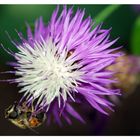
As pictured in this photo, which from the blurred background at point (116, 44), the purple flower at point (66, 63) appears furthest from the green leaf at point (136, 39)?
the purple flower at point (66, 63)

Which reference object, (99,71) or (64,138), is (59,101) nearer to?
(99,71)

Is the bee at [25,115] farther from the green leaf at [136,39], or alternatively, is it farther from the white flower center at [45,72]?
the green leaf at [136,39]

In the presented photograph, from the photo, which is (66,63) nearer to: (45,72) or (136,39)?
(45,72)

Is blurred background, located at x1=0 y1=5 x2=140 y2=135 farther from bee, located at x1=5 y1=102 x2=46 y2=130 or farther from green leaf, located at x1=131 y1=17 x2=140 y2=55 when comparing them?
bee, located at x1=5 y1=102 x2=46 y2=130
